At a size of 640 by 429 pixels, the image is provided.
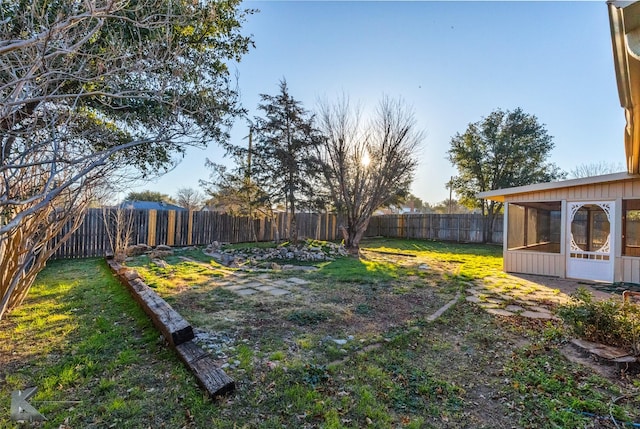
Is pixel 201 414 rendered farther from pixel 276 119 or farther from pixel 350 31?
pixel 276 119

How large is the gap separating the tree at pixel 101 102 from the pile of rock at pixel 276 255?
3.30m

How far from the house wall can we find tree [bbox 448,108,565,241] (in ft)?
25.3

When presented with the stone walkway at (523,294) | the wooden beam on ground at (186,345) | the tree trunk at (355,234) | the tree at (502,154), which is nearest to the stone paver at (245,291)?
the wooden beam on ground at (186,345)

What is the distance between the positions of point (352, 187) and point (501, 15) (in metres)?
5.41

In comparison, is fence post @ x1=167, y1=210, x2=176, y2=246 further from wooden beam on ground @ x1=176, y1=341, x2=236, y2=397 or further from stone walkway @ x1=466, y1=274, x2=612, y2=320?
stone walkway @ x1=466, y1=274, x2=612, y2=320

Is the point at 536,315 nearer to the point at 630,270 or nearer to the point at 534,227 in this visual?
the point at 630,270

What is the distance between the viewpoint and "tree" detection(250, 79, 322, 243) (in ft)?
30.8

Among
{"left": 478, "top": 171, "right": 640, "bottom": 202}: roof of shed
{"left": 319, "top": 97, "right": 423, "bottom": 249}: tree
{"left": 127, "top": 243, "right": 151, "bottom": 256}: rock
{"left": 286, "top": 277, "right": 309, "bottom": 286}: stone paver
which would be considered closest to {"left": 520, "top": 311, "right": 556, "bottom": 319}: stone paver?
{"left": 286, "top": 277, "right": 309, "bottom": 286}: stone paver

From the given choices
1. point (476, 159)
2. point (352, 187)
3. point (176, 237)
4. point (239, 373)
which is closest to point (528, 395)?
point (239, 373)

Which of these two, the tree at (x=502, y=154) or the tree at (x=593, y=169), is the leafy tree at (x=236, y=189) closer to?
the tree at (x=502, y=154)

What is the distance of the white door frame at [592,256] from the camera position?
568cm

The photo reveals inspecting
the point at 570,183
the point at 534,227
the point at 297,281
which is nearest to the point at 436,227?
the point at 534,227

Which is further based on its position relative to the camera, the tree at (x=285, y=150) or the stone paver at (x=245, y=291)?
the tree at (x=285, y=150)

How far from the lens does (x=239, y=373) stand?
85.2 inches
